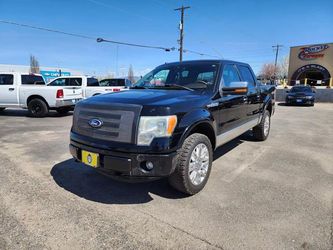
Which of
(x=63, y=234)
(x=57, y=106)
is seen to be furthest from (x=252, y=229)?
(x=57, y=106)

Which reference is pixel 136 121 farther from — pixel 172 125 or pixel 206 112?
pixel 206 112

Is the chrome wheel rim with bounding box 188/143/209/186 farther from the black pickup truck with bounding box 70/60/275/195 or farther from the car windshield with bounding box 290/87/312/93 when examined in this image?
the car windshield with bounding box 290/87/312/93

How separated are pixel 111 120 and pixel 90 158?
574 mm

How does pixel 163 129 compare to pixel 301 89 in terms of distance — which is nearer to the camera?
pixel 163 129

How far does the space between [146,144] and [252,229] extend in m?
1.47

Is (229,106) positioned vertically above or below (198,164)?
above

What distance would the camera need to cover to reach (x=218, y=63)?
443cm

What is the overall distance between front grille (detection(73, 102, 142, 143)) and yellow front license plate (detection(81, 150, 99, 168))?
0.73 ft

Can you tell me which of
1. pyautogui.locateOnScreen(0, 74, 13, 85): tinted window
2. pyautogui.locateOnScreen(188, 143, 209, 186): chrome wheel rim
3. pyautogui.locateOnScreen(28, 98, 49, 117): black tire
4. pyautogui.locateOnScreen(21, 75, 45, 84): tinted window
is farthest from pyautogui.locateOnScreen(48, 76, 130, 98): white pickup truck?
pyautogui.locateOnScreen(188, 143, 209, 186): chrome wheel rim

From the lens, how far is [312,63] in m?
36.2

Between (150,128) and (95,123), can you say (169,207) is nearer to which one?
(150,128)

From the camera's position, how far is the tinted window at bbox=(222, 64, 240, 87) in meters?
4.36

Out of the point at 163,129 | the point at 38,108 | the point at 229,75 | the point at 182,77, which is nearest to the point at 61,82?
Result: the point at 38,108

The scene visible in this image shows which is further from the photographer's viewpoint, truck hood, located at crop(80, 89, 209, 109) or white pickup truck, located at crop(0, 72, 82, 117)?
white pickup truck, located at crop(0, 72, 82, 117)
